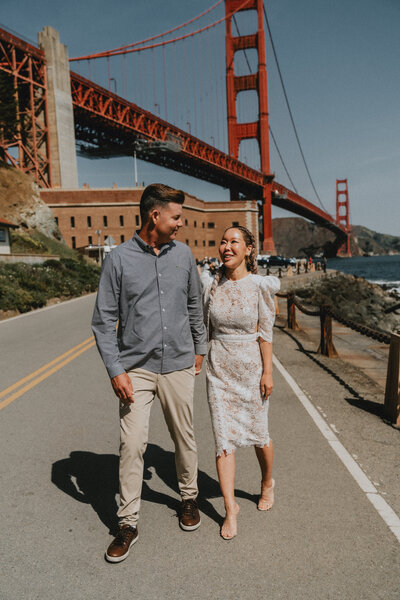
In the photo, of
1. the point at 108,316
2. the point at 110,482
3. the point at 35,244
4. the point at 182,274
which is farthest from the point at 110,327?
the point at 35,244

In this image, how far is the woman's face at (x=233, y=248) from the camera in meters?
3.11

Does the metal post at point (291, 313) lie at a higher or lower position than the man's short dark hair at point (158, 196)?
lower

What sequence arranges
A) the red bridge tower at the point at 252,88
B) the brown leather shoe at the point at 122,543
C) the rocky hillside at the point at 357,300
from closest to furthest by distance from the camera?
the brown leather shoe at the point at 122,543
the rocky hillside at the point at 357,300
the red bridge tower at the point at 252,88

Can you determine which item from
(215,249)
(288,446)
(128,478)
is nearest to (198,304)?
(128,478)

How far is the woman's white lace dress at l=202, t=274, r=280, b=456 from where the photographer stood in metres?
3.11

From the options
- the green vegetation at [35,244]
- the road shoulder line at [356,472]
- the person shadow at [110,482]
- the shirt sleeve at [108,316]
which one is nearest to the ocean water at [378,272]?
the green vegetation at [35,244]

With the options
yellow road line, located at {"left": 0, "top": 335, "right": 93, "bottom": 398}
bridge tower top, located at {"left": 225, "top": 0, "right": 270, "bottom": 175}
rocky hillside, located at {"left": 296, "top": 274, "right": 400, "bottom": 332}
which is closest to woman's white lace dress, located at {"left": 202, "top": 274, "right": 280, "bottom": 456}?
yellow road line, located at {"left": 0, "top": 335, "right": 93, "bottom": 398}

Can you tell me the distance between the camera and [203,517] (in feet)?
10.7

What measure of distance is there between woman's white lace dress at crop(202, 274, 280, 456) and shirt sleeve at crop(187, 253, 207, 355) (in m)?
0.10

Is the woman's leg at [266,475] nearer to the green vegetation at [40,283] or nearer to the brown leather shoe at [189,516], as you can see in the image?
the brown leather shoe at [189,516]

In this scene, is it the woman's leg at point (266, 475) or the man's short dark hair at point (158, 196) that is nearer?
the man's short dark hair at point (158, 196)

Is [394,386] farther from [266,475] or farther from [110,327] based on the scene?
[110,327]

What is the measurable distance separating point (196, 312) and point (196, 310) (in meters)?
0.01

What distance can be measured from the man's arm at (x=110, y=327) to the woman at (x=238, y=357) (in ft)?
2.02
